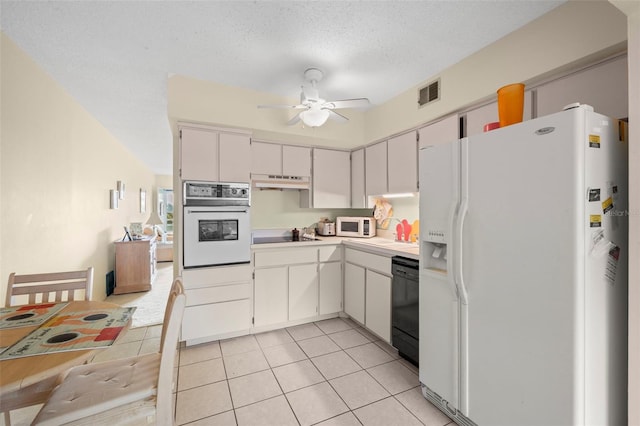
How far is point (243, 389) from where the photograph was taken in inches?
80.7

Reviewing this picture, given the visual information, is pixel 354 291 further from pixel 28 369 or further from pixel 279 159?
pixel 28 369

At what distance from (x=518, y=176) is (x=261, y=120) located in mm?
2364

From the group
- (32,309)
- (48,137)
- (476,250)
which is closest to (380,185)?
(476,250)

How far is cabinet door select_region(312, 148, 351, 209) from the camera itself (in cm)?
353

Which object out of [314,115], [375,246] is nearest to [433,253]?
[375,246]

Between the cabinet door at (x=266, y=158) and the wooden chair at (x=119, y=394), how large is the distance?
2002 millimetres

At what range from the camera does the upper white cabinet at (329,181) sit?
352 cm

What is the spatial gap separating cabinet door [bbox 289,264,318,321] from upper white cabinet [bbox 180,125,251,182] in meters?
1.19

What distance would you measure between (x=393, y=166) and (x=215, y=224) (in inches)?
79.7

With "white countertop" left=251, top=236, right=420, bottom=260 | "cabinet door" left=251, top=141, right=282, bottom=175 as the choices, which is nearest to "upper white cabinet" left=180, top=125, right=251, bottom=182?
"cabinet door" left=251, top=141, right=282, bottom=175

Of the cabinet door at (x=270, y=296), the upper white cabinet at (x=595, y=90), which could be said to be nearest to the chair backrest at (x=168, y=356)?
the cabinet door at (x=270, y=296)

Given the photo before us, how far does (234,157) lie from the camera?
9.46ft

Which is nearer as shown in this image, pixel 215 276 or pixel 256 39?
pixel 256 39

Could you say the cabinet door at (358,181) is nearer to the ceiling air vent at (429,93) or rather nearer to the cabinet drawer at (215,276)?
the ceiling air vent at (429,93)
